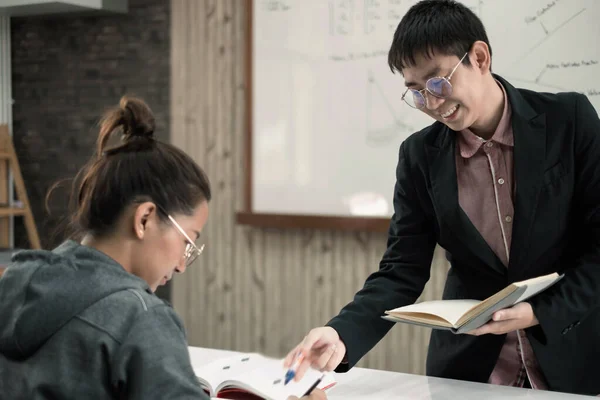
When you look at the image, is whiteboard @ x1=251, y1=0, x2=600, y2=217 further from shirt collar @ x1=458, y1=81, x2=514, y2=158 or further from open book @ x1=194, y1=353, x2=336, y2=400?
open book @ x1=194, y1=353, x2=336, y2=400

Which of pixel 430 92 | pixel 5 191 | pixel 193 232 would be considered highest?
pixel 430 92

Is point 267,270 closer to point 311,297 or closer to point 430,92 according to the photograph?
point 311,297

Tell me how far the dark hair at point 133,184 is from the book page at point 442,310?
1.79 feet

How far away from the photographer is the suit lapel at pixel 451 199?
186 cm

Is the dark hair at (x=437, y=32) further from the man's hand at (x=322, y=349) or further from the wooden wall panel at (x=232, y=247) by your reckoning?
the wooden wall panel at (x=232, y=247)

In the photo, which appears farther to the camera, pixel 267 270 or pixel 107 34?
pixel 107 34

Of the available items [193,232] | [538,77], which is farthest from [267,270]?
[193,232]

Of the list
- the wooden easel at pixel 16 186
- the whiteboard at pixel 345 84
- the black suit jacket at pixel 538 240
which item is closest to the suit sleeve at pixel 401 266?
the black suit jacket at pixel 538 240

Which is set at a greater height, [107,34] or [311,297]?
[107,34]

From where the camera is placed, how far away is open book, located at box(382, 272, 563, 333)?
1.58m

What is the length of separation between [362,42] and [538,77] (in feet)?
2.67

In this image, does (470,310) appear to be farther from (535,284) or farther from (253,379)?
(253,379)

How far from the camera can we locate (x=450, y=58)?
5.79ft

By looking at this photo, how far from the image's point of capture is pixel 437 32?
68.9 inches
